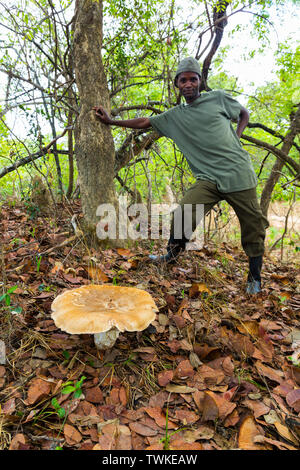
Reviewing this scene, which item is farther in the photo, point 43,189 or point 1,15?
point 43,189

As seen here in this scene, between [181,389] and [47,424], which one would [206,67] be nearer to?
[181,389]

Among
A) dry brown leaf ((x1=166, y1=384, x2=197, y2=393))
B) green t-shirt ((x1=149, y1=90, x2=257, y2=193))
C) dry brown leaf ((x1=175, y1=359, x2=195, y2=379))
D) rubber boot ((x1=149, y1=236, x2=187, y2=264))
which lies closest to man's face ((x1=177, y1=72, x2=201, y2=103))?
green t-shirt ((x1=149, y1=90, x2=257, y2=193))

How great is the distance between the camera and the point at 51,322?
2.12 metres

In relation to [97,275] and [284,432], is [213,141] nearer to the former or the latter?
[97,275]

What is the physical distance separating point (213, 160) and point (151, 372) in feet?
8.00

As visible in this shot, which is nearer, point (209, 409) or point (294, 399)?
point (209, 409)

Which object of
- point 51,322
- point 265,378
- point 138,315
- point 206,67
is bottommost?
point 265,378

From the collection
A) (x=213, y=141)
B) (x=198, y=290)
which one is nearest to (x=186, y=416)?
(x=198, y=290)

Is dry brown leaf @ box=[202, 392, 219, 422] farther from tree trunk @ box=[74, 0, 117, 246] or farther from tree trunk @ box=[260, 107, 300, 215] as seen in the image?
tree trunk @ box=[260, 107, 300, 215]

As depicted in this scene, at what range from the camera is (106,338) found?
74.2 inches

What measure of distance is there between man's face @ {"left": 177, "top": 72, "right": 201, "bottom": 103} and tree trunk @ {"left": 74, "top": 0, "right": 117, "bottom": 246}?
1.02m

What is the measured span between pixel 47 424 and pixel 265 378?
1.45 meters

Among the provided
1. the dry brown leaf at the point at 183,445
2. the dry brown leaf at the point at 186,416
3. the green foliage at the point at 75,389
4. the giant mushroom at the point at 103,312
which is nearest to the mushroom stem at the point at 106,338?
the giant mushroom at the point at 103,312

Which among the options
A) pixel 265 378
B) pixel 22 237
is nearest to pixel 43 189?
pixel 22 237
